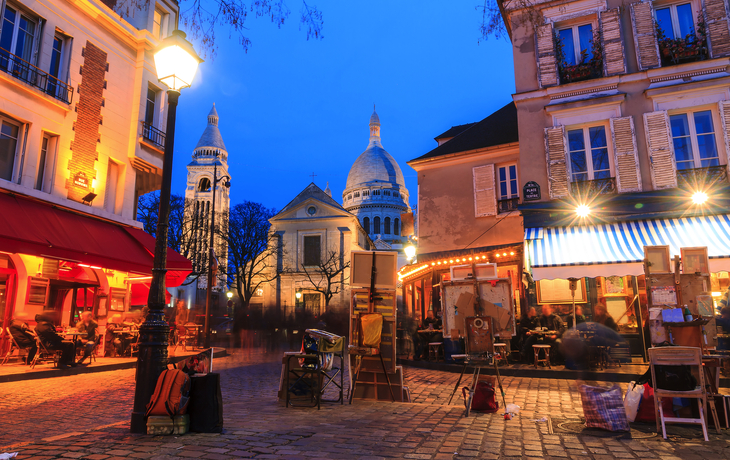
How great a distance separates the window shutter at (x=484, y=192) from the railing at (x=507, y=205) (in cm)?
16

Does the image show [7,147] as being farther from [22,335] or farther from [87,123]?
[22,335]

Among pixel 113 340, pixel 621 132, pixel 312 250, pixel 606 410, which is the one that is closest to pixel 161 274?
pixel 606 410

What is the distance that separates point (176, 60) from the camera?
5.27 m

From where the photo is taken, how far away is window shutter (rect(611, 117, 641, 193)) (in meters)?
11.4

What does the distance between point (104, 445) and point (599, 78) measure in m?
12.7

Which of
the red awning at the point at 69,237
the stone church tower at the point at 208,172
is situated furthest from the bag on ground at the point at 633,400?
the stone church tower at the point at 208,172

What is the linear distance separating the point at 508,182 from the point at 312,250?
1132 inches

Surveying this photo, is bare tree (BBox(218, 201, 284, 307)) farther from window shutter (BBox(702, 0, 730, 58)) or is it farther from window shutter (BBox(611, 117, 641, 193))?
window shutter (BBox(702, 0, 730, 58))

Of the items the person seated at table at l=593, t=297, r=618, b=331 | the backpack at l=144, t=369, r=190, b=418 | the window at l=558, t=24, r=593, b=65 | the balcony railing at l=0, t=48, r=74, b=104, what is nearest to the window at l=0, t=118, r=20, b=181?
the balcony railing at l=0, t=48, r=74, b=104

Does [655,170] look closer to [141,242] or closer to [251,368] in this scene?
[251,368]

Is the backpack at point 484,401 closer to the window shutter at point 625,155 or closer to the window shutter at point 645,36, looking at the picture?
the window shutter at point 625,155

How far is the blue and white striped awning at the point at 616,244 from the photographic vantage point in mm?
9320

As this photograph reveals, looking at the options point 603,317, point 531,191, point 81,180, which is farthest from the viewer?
point 81,180

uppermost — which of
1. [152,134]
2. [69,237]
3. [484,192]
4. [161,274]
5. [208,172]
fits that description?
[208,172]
